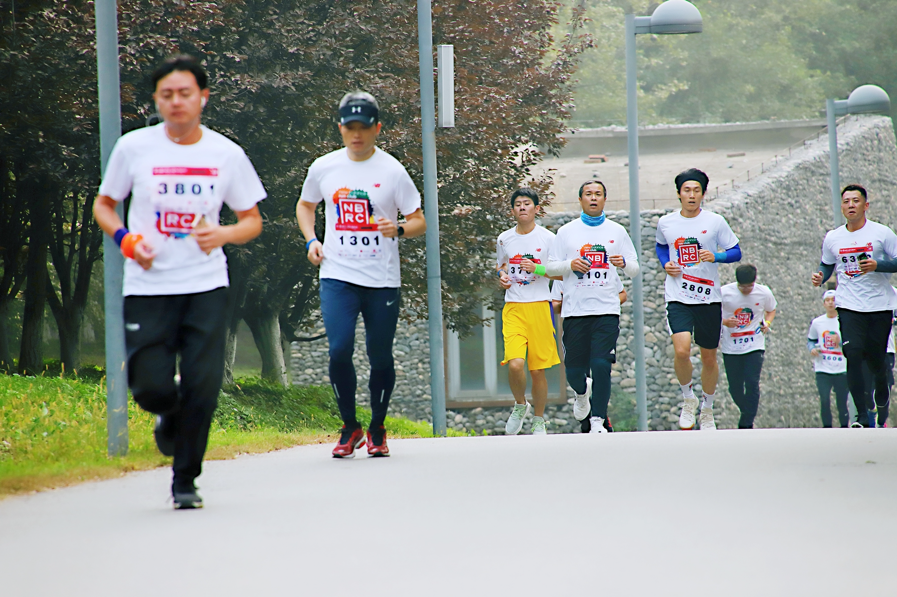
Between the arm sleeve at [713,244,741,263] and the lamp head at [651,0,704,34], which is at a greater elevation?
the lamp head at [651,0,704,34]

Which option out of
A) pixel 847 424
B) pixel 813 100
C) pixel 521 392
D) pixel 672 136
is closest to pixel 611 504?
pixel 521 392

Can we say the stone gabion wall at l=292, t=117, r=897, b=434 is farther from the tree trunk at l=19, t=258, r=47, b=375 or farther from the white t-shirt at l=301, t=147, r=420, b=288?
the white t-shirt at l=301, t=147, r=420, b=288

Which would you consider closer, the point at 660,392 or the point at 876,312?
the point at 876,312

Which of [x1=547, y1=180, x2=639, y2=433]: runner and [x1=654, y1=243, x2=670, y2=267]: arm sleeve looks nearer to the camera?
[x1=547, y1=180, x2=639, y2=433]: runner

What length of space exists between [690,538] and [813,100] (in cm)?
5397

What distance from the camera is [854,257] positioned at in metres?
10.9

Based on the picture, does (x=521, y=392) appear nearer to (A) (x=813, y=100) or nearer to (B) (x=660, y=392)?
(B) (x=660, y=392)

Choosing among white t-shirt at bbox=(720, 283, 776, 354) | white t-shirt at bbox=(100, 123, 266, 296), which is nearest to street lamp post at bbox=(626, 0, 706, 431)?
white t-shirt at bbox=(720, 283, 776, 354)

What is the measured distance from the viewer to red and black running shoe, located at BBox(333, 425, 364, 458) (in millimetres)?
7410

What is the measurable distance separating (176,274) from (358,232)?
197cm

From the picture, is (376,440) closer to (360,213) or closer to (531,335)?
(360,213)

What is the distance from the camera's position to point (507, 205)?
61.6 ft

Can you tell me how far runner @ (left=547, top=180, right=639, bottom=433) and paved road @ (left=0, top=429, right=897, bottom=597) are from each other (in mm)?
3511

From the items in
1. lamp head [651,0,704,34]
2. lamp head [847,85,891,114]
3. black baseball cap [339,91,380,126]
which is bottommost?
black baseball cap [339,91,380,126]
